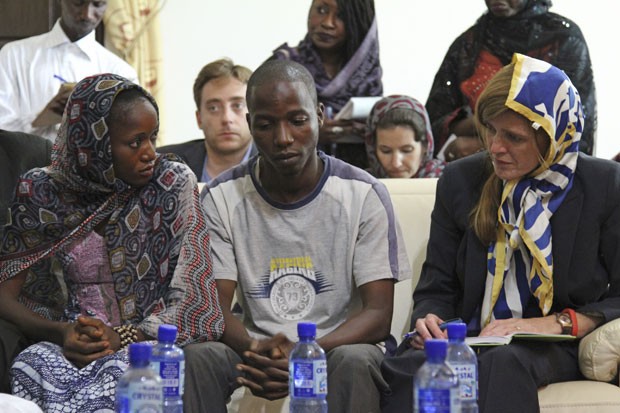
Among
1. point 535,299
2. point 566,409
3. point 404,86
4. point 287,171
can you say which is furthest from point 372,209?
point 404,86

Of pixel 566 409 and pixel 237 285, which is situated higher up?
pixel 237 285

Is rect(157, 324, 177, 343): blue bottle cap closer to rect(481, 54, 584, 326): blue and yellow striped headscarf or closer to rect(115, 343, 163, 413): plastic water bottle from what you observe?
rect(115, 343, 163, 413): plastic water bottle

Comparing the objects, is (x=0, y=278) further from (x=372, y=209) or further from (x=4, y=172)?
(x=372, y=209)

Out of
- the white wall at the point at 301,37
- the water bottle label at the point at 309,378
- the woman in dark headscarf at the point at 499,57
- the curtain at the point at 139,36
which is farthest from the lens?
the white wall at the point at 301,37

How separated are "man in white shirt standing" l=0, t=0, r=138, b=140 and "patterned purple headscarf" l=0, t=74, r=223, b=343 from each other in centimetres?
197

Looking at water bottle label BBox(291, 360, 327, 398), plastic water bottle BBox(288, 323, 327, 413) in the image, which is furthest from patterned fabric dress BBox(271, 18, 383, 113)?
water bottle label BBox(291, 360, 327, 398)

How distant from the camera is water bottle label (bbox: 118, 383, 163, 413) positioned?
2.13 m

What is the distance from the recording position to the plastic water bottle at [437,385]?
211cm

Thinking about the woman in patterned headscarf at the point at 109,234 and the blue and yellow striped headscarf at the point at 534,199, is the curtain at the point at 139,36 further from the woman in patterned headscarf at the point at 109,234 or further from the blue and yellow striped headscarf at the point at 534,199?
the blue and yellow striped headscarf at the point at 534,199

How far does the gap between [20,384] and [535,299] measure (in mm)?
1384

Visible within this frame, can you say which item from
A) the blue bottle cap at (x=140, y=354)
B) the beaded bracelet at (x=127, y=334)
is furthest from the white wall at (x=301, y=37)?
the blue bottle cap at (x=140, y=354)

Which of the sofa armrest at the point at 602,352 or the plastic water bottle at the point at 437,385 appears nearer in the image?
the plastic water bottle at the point at 437,385

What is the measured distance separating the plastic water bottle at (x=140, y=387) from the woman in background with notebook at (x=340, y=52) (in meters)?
2.63

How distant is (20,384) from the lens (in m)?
2.77
